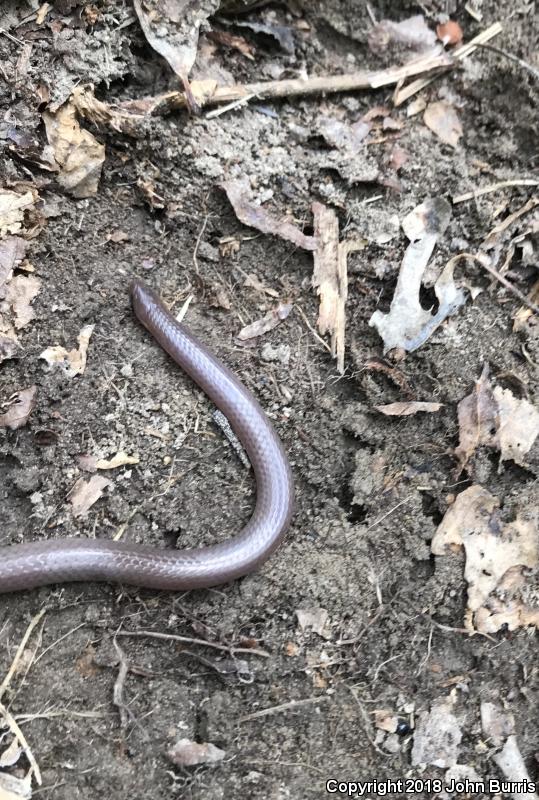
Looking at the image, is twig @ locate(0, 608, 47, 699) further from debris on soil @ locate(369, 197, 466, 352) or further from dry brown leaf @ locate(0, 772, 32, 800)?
debris on soil @ locate(369, 197, 466, 352)

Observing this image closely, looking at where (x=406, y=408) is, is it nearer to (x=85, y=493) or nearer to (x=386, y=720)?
(x=386, y=720)

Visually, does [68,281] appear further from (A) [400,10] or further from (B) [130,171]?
(A) [400,10]

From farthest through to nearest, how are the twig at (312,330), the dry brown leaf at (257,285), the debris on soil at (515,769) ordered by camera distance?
the dry brown leaf at (257,285)
the twig at (312,330)
the debris on soil at (515,769)

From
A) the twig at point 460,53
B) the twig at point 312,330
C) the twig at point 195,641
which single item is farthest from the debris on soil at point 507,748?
the twig at point 460,53

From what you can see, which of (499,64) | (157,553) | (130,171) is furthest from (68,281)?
(499,64)

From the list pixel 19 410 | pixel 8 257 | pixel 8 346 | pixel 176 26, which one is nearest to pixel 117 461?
pixel 19 410

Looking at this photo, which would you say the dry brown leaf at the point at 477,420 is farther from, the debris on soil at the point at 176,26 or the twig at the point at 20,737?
the twig at the point at 20,737
